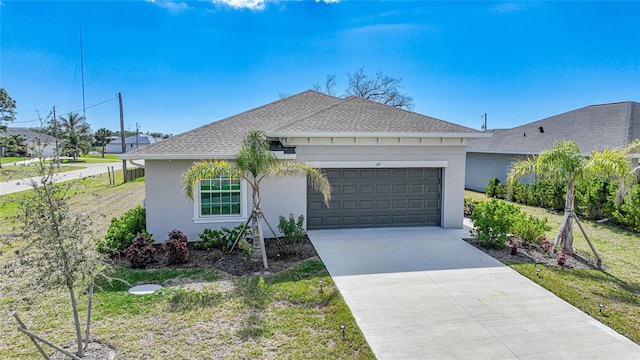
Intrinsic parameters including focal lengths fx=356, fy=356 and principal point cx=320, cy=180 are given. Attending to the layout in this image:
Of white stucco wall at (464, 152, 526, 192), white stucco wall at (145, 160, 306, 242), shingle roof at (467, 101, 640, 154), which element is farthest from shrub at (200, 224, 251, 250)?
white stucco wall at (464, 152, 526, 192)

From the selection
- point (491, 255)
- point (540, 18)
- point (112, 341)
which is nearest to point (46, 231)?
point (112, 341)

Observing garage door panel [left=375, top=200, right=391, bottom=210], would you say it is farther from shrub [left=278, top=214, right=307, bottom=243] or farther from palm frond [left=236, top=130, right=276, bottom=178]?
palm frond [left=236, top=130, right=276, bottom=178]

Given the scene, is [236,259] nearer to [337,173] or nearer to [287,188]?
[287,188]

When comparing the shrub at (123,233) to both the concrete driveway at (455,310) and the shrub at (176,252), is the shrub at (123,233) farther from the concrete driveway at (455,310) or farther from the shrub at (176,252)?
the concrete driveway at (455,310)

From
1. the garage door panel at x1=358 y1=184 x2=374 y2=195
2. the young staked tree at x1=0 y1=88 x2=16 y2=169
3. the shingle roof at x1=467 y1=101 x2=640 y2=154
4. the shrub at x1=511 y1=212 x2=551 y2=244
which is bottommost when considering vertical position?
the shrub at x1=511 y1=212 x2=551 y2=244

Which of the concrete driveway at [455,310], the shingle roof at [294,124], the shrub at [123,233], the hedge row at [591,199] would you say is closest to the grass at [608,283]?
the concrete driveway at [455,310]

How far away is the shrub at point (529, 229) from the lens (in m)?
9.32

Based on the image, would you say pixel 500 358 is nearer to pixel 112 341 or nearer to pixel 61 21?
pixel 112 341

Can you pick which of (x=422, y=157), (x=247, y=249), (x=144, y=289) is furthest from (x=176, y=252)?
(x=422, y=157)

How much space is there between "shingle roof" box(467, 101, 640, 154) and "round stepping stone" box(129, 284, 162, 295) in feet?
57.1

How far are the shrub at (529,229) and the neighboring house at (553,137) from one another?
868cm

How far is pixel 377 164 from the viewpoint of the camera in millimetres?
11039

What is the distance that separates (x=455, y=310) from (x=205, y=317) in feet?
13.4

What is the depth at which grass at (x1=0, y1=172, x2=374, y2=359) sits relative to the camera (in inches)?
187
